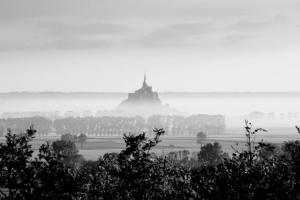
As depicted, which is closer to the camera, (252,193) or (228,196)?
(228,196)

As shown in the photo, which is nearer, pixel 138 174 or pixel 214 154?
pixel 138 174

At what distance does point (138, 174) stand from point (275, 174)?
8.61 m

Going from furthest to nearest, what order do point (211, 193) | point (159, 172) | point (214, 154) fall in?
1. point (214, 154)
2. point (159, 172)
3. point (211, 193)

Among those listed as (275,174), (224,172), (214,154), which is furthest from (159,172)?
(214,154)

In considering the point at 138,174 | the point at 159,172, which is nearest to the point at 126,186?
the point at 138,174

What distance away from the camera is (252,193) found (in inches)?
1232

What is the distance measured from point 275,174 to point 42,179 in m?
14.4

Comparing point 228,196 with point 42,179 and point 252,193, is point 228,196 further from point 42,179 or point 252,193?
point 42,179

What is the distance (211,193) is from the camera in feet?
92.7

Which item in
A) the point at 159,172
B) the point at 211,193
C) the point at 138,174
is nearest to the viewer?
the point at 211,193

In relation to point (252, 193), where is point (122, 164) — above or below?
above

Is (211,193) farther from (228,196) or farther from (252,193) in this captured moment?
(252,193)

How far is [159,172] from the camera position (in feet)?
108

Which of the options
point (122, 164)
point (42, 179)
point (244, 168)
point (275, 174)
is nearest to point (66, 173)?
point (42, 179)
